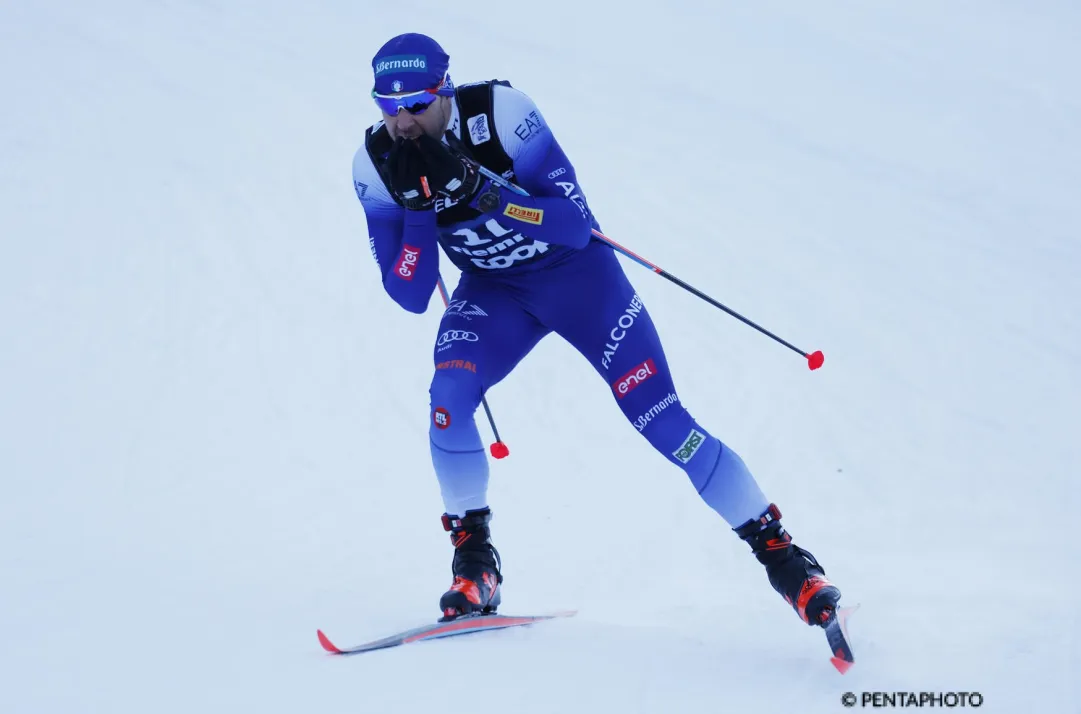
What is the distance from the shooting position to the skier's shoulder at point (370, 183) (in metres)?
Answer: 3.92

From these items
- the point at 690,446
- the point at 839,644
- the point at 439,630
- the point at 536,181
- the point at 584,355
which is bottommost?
the point at 839,644

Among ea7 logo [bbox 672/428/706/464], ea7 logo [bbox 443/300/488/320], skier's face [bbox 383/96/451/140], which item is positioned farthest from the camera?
ea7 logo [bbox 443/300/488/320]

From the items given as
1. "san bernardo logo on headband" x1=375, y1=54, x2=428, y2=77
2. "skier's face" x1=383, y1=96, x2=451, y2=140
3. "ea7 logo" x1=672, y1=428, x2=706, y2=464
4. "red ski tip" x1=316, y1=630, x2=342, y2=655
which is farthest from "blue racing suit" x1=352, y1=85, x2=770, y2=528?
"red ski tip" x1=316, y1=630, x2=342, y2=655

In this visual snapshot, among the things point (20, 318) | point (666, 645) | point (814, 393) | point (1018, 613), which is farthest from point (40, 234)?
point (1018, 613)

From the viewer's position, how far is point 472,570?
3.98 meters

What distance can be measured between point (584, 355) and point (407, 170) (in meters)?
0.97

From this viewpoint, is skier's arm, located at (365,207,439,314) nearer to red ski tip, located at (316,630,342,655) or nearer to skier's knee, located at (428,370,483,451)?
skier's knee, located at (428,370,483,451)

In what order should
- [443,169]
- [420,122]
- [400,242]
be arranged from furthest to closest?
[400,242] → [420,122] → [443,169]

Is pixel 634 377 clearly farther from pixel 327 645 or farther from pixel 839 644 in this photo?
pixel 327 645

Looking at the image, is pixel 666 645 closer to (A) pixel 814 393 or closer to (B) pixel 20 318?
(A) pixel 814 393

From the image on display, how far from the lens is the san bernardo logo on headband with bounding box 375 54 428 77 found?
3621 millimetres

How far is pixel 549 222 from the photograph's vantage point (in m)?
3.82

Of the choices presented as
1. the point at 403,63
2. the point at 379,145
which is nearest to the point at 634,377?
the point at 379,145

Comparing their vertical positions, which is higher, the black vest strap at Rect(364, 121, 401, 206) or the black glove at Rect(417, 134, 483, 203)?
the black vest strap at Rect(364, 121, 401, 206)
